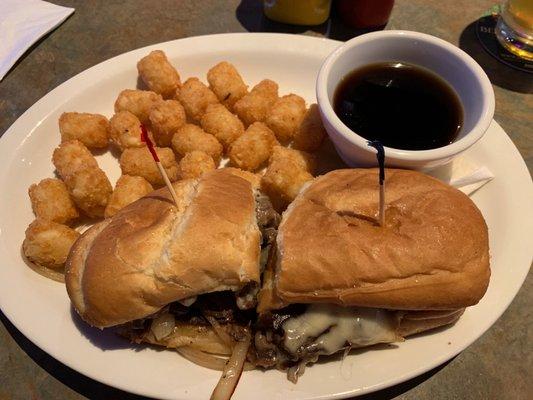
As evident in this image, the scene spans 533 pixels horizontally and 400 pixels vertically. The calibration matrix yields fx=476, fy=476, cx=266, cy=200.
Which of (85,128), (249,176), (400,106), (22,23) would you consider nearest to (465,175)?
(400,106)

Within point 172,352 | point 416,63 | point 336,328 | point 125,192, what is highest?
point 416,63

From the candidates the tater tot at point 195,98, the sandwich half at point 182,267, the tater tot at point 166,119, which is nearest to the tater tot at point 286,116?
the tater tot at point 195,98

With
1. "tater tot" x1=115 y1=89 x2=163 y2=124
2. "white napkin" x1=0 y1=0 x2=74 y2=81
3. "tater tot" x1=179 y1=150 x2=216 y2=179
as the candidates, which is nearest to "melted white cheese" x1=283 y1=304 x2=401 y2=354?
"tater tot" x1=179 y1=150 x2=216 y2=179

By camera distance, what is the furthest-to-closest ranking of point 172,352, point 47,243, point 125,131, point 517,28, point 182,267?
point 517,28 < point 125,131 < point 47,243 < point 172,352 < point 182,267

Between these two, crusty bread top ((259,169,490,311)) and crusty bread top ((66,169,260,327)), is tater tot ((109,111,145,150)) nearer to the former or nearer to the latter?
crusty bread top ((66,169,260,327))

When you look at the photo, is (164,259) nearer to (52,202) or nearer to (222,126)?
(52,202)

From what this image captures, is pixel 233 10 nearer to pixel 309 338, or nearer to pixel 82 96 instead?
pixel 82 96
